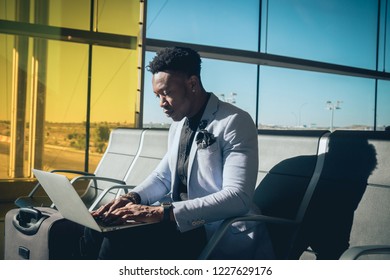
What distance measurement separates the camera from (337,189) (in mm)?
1553

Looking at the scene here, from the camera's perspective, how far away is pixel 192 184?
1.50 meters

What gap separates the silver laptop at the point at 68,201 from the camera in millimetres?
1257

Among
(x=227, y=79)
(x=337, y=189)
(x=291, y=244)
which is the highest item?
(x=227, y=79)

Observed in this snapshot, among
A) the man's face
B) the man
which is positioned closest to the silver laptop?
the man

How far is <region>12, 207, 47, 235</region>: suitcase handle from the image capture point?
1577 mm

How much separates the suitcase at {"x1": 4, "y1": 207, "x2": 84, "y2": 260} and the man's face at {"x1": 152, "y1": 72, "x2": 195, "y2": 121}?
55 cm

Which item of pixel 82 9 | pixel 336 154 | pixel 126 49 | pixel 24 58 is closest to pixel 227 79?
pixel 126 49

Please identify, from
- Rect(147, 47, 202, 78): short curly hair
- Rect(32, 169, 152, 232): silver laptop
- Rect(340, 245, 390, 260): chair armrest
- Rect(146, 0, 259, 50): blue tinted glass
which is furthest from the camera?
Rect(146, 0, 259, 50): blue tinted glass

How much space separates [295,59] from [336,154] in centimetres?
434

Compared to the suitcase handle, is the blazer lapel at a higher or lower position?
higher

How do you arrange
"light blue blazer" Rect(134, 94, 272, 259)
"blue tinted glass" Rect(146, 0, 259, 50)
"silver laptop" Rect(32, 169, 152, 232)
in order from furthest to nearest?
"blue tinted glass" Rect(146, 0, 259, 50)
"light blue blazer" Rect(134, 94, 272, 259)
"silver laptop" Rect(32, 169, 152, 232)

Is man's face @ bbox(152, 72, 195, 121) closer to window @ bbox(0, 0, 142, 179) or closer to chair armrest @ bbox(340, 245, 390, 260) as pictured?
chair armrest @ bbox(340, 245, 390, 260)

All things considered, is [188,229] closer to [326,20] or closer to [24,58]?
[24,58]

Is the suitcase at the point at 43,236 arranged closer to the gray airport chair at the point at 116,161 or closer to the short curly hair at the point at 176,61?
the short curly hair at the point at 176,61
